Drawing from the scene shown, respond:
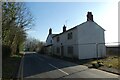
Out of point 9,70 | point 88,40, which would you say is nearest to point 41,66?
point 9,70

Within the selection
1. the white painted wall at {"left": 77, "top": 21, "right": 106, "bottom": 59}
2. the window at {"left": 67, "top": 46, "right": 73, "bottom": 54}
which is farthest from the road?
the window at {"left": 67, "top": 46, "right": 73, "bottom": 54}

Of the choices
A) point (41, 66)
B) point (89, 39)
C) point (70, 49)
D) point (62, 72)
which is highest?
point (89, 39)

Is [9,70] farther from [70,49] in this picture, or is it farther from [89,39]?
[70,49]

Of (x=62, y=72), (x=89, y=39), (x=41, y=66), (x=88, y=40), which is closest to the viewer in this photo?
(x=62, y=72)

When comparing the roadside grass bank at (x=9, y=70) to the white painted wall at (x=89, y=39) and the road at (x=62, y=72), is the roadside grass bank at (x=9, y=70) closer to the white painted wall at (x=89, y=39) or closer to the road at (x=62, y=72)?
the road at (x=62, y=72)

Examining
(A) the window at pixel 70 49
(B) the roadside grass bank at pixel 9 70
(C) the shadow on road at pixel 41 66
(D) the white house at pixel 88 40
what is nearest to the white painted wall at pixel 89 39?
(D) the white house at pixel 88 40

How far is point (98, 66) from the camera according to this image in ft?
73.7

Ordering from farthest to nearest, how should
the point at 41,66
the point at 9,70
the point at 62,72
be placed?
the point at 41,66, the point at 9,70, the point at 62,72

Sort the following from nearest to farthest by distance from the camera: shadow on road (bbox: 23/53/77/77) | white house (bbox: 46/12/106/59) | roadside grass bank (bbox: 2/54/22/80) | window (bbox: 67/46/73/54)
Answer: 1. roadside grass bank (bbox: 2/54/22/80)
2. shadow on road (bbox: 23/53/77/77)
3. white house (bbox: 46/12/106/59)
4. window (bbox: 67/46/73/54)

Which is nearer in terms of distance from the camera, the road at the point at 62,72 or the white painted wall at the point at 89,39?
the road at the point at 62,72

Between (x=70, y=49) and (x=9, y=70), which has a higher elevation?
(x=70, y=49)

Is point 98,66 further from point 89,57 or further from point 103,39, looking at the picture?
point 103,39

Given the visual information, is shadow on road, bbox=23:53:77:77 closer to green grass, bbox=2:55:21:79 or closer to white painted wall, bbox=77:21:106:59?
green grass, bbox=2:55:21:79

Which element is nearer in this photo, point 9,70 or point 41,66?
point 9,70
